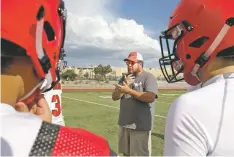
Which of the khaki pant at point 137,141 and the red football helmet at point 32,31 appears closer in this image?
the red football helmet at point 32,31

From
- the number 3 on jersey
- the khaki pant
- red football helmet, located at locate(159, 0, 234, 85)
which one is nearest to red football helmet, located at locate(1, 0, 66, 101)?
red football helmet, located at locate(159, 0, 234, 85)

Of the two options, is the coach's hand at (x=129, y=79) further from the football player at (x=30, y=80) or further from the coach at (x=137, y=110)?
the football player at (x=30, y=80)

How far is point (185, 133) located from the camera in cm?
152

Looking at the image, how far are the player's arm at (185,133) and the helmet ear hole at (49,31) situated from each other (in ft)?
2.10

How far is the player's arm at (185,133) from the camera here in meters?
1.50

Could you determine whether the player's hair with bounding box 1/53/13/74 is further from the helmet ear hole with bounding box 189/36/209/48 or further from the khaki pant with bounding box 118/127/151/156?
the khaki pant with bounding box 118/127/151/156

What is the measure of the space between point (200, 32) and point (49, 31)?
903 millimetres

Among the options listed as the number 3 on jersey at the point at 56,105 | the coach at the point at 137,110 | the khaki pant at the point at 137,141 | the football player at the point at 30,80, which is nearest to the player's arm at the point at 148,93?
the coach at the point at 137,110

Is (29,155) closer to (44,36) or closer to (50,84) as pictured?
(44,36)

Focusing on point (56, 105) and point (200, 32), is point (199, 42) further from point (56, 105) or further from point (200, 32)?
point (56, 105)

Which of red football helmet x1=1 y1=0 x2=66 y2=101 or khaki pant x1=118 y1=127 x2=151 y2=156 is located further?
khaki pant x1=118 y1=127 x2=151 y2=156

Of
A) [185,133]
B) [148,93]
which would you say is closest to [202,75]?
[185,133]

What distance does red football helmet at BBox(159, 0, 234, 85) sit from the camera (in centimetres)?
180

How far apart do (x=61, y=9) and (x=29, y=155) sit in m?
0.77
